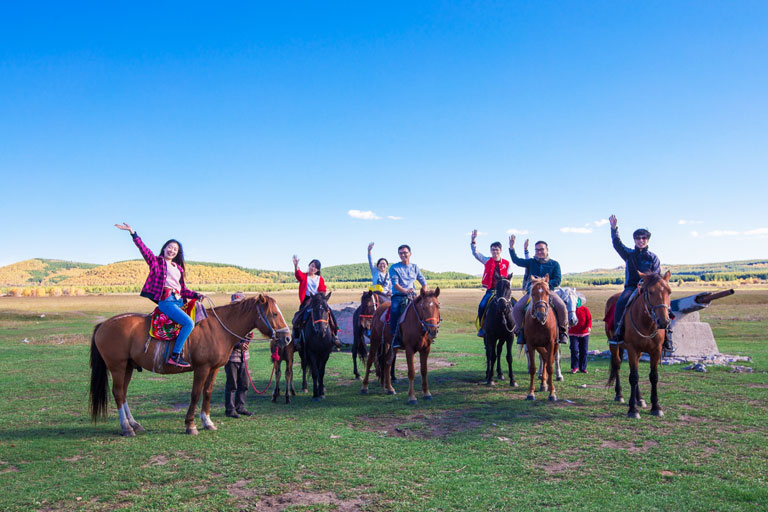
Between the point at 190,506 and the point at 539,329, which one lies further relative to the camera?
the point at 539,329

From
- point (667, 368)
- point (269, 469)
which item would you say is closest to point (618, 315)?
point (667, 368)

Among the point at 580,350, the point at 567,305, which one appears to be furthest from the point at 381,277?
the point at 580,350

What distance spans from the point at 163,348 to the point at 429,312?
4.93 meters

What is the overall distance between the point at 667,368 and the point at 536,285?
6552mm

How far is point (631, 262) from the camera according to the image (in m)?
8.76

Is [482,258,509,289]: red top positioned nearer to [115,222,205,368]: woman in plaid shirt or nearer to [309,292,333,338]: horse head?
[309,292,333,338]: horse head

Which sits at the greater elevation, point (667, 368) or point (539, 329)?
point (539, 329)

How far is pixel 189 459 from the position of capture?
19.6 ft

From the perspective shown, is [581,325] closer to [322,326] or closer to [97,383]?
[322,326]

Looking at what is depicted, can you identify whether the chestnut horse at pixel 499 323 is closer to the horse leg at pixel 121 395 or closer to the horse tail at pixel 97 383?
the horse leg at pixel 121 395

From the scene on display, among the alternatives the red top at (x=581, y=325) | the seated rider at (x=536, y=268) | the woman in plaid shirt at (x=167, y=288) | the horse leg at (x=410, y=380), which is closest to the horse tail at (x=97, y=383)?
the woman in plaid shirt at (x=167, y=288)

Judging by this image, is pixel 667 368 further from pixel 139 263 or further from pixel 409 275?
pixel 139 263

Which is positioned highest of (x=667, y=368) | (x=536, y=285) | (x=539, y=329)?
(x=536, y=285)

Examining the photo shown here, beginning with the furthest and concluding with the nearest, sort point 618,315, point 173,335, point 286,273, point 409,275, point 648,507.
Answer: point 286,273 → point 409,275 → point 618,315 → point 173,335 → point 648,507
